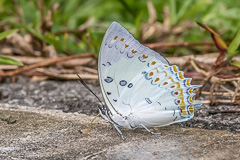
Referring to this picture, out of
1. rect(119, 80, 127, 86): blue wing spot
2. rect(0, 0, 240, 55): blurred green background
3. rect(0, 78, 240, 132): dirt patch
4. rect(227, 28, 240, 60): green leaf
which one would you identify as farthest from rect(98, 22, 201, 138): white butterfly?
rect(0, 0, 240, 55): blurred green background

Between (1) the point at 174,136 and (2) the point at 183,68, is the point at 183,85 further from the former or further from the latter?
(2) the point at 183,68

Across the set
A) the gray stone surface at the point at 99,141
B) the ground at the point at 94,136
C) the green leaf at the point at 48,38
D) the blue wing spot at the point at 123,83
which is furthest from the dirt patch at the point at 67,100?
the blue wing spot at the point at 123,83

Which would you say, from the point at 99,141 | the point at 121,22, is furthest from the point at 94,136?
the point at 121,22

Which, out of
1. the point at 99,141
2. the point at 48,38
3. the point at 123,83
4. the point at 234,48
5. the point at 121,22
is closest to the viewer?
the point at 99,141

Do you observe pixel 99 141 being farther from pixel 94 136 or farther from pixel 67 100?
pixel 67 100

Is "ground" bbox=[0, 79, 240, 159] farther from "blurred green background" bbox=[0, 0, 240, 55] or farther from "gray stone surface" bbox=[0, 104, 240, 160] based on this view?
"blurred green background" bbox=[0, 0, 240, 55]

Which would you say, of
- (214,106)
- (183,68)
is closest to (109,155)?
(214,106)
